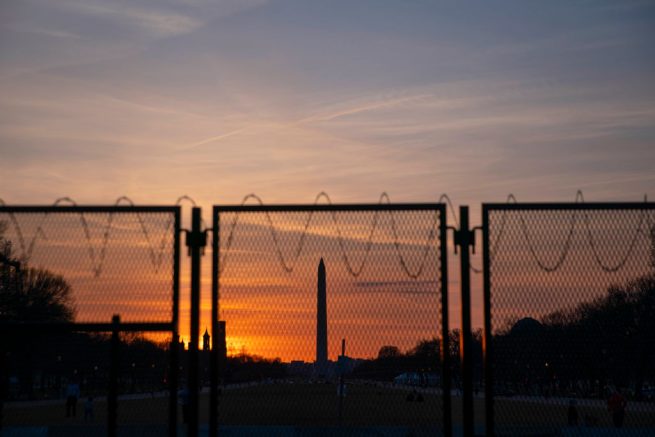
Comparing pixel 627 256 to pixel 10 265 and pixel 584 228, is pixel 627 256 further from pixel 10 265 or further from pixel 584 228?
pixel 10 265

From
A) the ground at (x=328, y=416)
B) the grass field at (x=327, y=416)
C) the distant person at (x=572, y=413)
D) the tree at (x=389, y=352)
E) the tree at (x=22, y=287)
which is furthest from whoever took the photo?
the grass field at (x=327, y=416)

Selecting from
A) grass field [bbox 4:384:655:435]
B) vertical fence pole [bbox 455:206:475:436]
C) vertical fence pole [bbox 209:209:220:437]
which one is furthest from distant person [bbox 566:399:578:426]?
vertical fence pole [bbox 209:209:220:437]

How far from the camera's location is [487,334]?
1105 centimetres

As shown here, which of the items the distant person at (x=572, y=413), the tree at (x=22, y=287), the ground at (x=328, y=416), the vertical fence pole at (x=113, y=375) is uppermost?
the tree at (x=22, y=287)

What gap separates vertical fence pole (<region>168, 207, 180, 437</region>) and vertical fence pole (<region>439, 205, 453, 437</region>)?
346 centimetres

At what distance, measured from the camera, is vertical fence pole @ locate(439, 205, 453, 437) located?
1089 cm

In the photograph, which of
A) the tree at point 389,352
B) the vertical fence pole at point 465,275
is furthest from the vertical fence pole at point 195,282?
the vertical fence pole at point 465,275

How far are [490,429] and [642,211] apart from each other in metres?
3.64

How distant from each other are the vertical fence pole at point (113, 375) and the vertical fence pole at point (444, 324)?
13.8 ft

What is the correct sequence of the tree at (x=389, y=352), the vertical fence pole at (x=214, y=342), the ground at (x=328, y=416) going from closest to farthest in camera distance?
the vertical fence pole at (x=214, y=342) → the tree at (x=389, y=352) → the ground at (x=328, y=416)

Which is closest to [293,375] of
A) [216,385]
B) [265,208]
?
[216,385]

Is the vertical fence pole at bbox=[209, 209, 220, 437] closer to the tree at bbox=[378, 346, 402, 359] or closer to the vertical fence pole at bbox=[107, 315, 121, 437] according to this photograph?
the vertical fence pole at bbox=[107, 315, 121, 437]

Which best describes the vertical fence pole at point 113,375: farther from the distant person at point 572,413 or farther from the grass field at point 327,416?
the distant person at point 572,413

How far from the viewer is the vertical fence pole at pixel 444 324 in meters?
10.9
